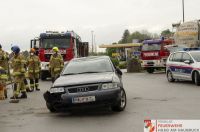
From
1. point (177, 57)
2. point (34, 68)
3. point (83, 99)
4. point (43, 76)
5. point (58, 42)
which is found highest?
point (58, 42)

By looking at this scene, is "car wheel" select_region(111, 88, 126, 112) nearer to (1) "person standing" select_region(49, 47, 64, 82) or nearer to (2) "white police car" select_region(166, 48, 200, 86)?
(1) "person standing" select_region(49, 47, 64, 82)

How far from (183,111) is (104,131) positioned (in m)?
2.87

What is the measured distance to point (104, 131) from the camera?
27.3 ft

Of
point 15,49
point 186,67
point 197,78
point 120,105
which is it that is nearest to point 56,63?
point 15,49

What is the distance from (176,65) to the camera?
2014 cm

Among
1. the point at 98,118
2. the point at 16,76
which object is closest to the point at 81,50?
the point at 16,76

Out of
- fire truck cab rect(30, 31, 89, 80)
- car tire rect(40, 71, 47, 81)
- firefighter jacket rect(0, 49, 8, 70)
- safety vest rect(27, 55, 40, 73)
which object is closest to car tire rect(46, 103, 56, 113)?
firefighter jacket rect(0, 49, 8, 70)

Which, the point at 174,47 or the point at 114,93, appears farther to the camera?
the point at 174,47

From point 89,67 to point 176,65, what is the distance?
29.5 ft

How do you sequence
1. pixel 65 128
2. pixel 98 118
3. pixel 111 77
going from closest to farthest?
pixel 65 128 < pixel 98 118 < pixel 111 77

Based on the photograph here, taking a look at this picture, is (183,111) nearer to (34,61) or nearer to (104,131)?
(104,131)

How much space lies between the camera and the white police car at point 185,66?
18.3 m

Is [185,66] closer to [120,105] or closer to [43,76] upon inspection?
[120,105]

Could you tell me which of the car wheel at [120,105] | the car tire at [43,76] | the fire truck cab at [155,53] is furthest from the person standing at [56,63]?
the fire truck cab at [155,53]
